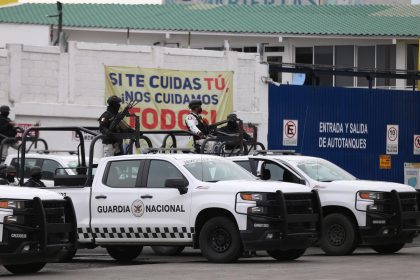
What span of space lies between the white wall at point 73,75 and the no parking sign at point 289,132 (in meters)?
0.57

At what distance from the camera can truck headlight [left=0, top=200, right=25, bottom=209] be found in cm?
1491

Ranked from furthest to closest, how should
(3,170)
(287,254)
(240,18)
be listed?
(240,18) < (3,170) < (287,254)

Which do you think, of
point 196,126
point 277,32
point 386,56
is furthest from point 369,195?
point 386,56

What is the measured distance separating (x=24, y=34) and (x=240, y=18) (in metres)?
12.5

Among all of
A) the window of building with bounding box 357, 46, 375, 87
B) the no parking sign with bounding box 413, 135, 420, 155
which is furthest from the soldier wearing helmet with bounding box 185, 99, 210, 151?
the window of building with bounding box 357, 46, 375, 87

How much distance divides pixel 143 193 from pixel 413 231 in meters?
4.91

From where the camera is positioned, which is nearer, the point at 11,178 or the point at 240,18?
the point at 11,178

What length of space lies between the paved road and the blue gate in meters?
14.8

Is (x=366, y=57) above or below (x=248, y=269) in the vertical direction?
above

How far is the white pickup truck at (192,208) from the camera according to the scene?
16.9 m

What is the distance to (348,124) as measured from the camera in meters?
35.3

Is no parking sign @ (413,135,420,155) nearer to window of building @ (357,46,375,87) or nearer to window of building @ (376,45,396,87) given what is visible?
window of building @ (376,45,396,87)

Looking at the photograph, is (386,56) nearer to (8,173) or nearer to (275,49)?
(275,49)

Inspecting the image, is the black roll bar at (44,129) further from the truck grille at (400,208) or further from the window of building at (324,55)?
the window of building at (324,55)
